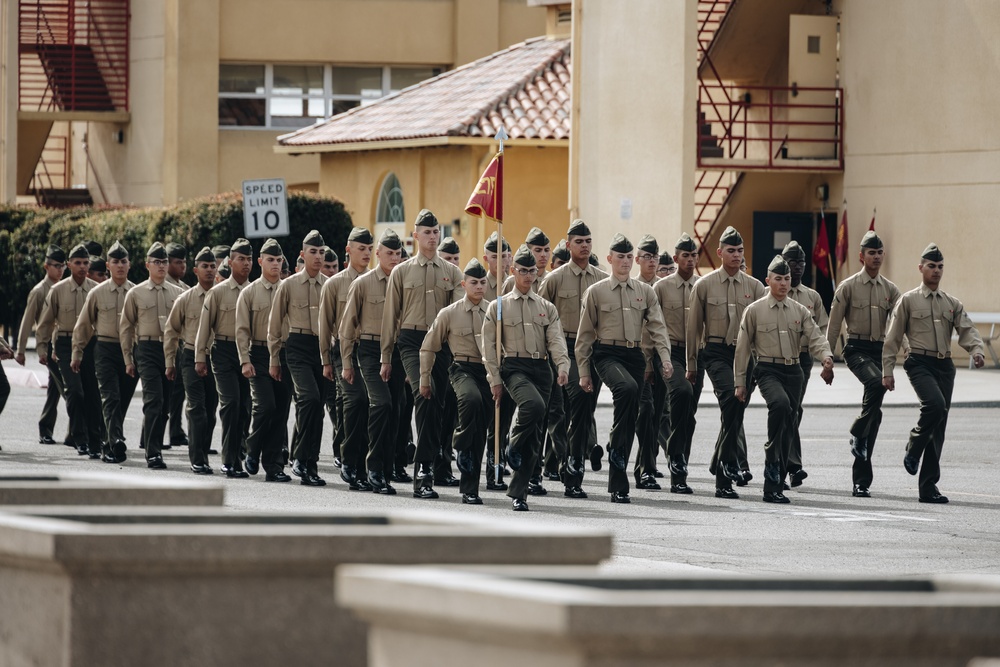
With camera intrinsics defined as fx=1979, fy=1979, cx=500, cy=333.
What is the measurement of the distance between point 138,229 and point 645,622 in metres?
31.5

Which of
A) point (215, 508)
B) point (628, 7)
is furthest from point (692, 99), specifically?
point (215, 508)

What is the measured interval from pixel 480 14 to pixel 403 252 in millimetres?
28987

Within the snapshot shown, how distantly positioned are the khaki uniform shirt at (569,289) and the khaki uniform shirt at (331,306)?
5.48ft

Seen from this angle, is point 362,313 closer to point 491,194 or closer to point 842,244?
point 491,194

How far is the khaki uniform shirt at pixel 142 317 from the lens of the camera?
720 inches

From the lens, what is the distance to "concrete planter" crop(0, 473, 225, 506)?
21.1ft

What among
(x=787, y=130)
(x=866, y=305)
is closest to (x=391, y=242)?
(x=866, y=305)

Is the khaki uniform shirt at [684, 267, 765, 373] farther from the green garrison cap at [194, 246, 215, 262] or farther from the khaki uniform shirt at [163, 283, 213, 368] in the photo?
the green garrison cap at [194, 246, 215, 262]

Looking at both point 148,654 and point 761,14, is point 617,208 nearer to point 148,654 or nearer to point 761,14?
point 761,14

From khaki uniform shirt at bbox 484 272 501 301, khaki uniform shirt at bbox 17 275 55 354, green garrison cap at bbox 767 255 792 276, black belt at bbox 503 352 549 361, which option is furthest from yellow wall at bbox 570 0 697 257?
black belt at bbox 503 352 549 361

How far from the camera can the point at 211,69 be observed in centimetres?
4428

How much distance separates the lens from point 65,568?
17.4ft

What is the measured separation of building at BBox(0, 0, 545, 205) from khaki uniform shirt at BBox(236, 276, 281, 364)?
27884mm

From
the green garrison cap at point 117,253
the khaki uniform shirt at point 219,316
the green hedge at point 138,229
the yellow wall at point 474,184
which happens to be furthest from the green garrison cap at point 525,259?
the yellow wall at point 474,184
